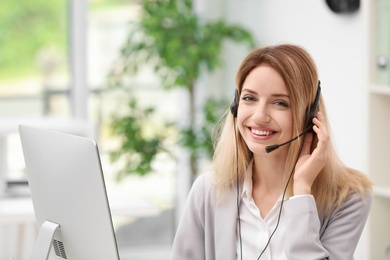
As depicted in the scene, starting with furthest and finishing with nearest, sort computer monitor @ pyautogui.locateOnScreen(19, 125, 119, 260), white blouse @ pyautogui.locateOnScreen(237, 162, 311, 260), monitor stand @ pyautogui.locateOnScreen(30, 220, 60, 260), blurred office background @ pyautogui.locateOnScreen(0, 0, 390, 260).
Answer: blurred office background @ pyautogui.locateOnScreen(0, 0, 390, 260) → white blouse @ pyautogui.locateOnScreen(237, 162, 311, 260) → monitor stand @ pyautogui.locateOnScreen(30, 220, 60, 260) → computer monitor @ pyautogui.locateOnScreen(19, 125, 119, 260)

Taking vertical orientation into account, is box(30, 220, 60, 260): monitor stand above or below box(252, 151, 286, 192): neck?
below

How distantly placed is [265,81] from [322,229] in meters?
0.41

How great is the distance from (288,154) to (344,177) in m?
0.16

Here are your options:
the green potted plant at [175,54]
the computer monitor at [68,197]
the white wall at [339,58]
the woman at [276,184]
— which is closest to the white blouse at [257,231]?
the woman at [276,184]

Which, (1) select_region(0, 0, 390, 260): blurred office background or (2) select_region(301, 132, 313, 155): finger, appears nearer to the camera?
(2) select_region(301, 132, 313, 155): finger

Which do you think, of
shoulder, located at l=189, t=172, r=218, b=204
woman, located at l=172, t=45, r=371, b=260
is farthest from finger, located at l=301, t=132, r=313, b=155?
shoulder, located at l=189, t=172, r=218, b=204

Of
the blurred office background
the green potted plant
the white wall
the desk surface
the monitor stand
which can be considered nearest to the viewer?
the monitor stand

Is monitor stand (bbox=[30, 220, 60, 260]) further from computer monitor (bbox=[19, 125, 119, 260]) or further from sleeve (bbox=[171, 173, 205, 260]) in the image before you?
sleeve (bbox=[171, 173, 205, 260])

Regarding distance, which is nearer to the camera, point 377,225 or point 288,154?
point 288,154

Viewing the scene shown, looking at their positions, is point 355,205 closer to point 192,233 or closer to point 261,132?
point 261,132

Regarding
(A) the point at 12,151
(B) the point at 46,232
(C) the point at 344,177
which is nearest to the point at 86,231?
(B) the point at 46,232

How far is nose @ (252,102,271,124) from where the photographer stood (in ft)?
6.84

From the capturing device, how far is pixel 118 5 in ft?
16.1

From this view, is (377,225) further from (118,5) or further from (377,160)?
(118,5)
